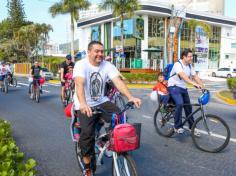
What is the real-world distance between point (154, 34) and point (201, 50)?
10.5 meters

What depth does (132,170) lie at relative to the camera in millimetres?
3283

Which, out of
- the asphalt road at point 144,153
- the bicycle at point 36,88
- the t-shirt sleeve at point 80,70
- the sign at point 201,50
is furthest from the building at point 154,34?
the t-shirt sleeve at point 80,70

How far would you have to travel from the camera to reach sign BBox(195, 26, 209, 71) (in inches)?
1933

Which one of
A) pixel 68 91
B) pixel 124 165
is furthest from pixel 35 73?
pixel 124 165

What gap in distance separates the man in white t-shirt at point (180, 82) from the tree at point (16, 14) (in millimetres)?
64202

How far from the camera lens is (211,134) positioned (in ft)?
18.5

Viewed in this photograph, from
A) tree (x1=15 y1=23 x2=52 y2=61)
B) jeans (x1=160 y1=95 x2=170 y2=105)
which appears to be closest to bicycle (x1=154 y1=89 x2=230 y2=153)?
jeans (x1=160 y1=95 x2=170 y2=105)

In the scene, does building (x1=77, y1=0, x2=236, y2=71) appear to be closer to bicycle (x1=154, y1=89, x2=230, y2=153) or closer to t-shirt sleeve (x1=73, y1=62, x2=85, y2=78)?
bicycle (x1=154, y1=89, x2=230, y2=153)

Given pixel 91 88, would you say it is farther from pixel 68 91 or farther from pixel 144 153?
pixel 68 91

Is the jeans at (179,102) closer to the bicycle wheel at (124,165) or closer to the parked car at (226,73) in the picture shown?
the bicycle wheel at (124,165)

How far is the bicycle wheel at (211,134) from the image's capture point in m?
5.51

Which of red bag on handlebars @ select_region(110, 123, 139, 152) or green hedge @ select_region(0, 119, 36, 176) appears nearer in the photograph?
green hedge @ select_region(0, 119, 36, 176)

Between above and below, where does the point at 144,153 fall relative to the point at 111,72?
below

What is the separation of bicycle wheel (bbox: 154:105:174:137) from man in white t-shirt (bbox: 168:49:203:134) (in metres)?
0.38
